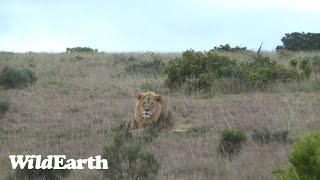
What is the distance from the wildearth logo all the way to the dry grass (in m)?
0.15

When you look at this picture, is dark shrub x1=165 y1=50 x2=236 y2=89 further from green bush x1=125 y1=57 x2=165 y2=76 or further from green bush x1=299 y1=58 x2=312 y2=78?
green bush x1=125 y1=57 x2=165 y2=76

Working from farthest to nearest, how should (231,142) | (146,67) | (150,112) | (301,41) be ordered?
1. (301,41)
2. (146,67)
3. (150,112)
4. (231,142)

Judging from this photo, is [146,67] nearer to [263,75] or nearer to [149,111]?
[263,75]

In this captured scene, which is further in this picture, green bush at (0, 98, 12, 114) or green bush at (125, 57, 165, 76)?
green bush at (125, 57, 165, 76)

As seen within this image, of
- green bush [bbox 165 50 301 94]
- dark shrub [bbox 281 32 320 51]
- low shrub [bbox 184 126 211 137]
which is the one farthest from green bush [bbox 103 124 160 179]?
dark shrub [bbox 281 32 320 51]

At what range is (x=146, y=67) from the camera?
77.9 ft

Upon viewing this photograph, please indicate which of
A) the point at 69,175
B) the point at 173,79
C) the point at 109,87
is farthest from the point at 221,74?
the point at 69,175

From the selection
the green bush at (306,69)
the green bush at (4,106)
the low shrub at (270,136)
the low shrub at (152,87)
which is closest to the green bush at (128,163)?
the low shrub at (270,136)

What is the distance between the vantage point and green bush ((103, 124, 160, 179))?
300 inches

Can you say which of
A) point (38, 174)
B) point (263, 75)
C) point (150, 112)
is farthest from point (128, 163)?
point (263, 75)

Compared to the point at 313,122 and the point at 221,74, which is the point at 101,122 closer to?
the point at 313,122

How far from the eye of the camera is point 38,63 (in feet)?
82.6

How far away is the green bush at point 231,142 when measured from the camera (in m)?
9.08

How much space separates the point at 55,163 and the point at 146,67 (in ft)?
52.6
